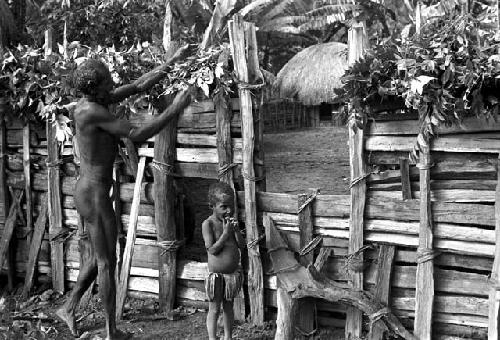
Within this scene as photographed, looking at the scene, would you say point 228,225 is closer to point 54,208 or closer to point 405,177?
point 405,177

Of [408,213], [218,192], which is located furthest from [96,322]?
[408,213]

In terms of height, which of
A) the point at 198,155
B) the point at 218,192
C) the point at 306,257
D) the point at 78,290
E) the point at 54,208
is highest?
the point at 198,155

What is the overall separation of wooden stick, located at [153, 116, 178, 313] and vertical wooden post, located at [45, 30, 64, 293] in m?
1.23

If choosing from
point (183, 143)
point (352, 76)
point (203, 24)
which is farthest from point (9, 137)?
point (203, 24)

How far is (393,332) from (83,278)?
244 cm

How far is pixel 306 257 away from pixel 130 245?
172 cm

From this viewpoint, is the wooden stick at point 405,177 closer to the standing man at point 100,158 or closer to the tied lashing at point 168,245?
the standing man at point 100,158

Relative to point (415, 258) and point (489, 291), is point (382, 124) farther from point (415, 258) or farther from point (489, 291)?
point (489, 291)

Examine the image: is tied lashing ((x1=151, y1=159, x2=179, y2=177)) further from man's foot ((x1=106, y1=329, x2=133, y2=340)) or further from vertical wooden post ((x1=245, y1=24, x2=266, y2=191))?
man's foot ((x1=106, y1=329, x2=133, y2=340))

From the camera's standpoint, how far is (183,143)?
605cm

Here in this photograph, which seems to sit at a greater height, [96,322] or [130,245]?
[130,245]

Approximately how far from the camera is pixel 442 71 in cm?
463

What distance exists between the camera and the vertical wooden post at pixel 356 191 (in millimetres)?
5090

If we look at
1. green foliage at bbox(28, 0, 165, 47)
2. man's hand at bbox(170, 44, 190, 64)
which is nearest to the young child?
man's hand at bbox(170, 44, 190, 64)
